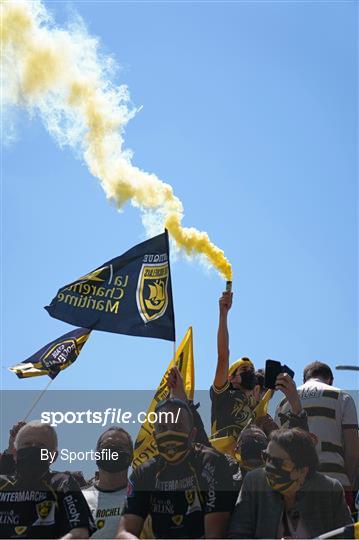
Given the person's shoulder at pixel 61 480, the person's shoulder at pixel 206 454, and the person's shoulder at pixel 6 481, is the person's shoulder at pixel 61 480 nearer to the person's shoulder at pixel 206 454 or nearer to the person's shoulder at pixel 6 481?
the person's shoulder at pixel 6 481

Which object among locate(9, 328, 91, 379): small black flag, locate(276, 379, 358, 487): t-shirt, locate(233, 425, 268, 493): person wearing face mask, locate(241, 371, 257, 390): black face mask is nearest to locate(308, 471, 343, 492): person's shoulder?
locate(233, 425, 268, 493): person wearing face mask

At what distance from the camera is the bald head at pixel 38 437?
7.41 metres

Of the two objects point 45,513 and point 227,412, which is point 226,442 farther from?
point 45,513

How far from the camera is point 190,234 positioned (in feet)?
49.6

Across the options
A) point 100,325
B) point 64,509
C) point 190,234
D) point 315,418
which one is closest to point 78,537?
point 64,509

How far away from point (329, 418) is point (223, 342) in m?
1.54

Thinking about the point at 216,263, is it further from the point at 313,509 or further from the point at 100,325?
the point at 313,509

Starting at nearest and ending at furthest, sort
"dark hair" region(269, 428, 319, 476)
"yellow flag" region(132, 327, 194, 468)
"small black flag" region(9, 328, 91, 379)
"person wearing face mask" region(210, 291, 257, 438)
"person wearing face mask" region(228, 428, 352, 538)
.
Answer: "person wearing face mask" region(228, 428, 352, 538) < "dark hair" region(269, 428, 319, 476) < "person wearing face mask" region(210, 291, 257, 438) < "yellow flag" region(132, 327, 194, 468) < "small black flag" region(9, 328, 91, 379)

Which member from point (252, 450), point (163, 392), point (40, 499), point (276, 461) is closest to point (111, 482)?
point (40, 499)

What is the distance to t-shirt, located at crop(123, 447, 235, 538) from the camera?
699cm

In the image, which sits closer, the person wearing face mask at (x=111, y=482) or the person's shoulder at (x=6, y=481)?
the person's shoulder at (x=6, y=481)

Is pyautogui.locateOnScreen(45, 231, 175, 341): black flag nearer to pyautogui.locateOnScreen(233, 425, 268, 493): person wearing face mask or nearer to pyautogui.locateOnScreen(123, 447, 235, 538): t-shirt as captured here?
pyautogui.locateOnScreen(233, 425, 268, 493): person wearing face mask

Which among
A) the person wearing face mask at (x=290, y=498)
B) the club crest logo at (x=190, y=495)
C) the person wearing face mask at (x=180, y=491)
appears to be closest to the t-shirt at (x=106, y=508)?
the person wearing face mask at (x=180, y=491)

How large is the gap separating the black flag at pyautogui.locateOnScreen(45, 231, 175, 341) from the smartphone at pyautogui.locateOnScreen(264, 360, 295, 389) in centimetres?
340
